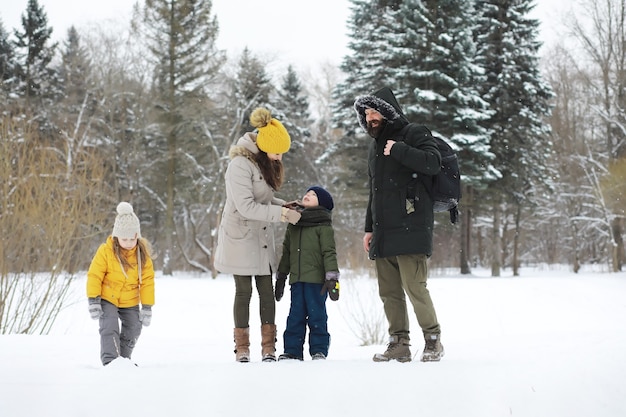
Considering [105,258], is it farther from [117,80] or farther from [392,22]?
[117,80]

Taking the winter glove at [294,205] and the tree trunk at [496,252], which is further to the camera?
the tree trunk at [496,252]

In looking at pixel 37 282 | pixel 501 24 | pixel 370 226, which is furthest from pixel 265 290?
pixel 501 24

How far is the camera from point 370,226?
5.01m

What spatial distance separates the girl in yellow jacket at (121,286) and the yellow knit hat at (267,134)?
1.30 m

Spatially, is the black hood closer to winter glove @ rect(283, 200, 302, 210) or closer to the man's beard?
the man's beard

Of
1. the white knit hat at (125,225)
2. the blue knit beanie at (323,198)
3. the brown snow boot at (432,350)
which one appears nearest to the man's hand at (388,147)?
the blue knit beanie at (323,198)

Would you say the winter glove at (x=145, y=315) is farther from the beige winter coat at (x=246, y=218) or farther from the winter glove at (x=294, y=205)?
the winter glove at (x=294, y=205)

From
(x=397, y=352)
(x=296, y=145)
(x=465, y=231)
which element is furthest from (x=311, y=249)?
(x=296, y=145)

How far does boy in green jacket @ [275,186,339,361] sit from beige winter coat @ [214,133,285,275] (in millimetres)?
246

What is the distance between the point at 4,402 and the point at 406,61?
19.3m

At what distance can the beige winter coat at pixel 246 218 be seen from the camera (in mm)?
4746

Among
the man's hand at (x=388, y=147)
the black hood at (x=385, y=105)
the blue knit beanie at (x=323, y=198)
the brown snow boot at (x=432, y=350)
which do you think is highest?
the black hood at (x=385, y=105)

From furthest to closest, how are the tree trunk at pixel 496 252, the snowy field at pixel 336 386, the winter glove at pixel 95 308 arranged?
the tree trunk at pixel 496 252, the winter glove at pixel 95 308, the snowy field at pixel 336 386

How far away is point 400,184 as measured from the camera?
14.9 ft
